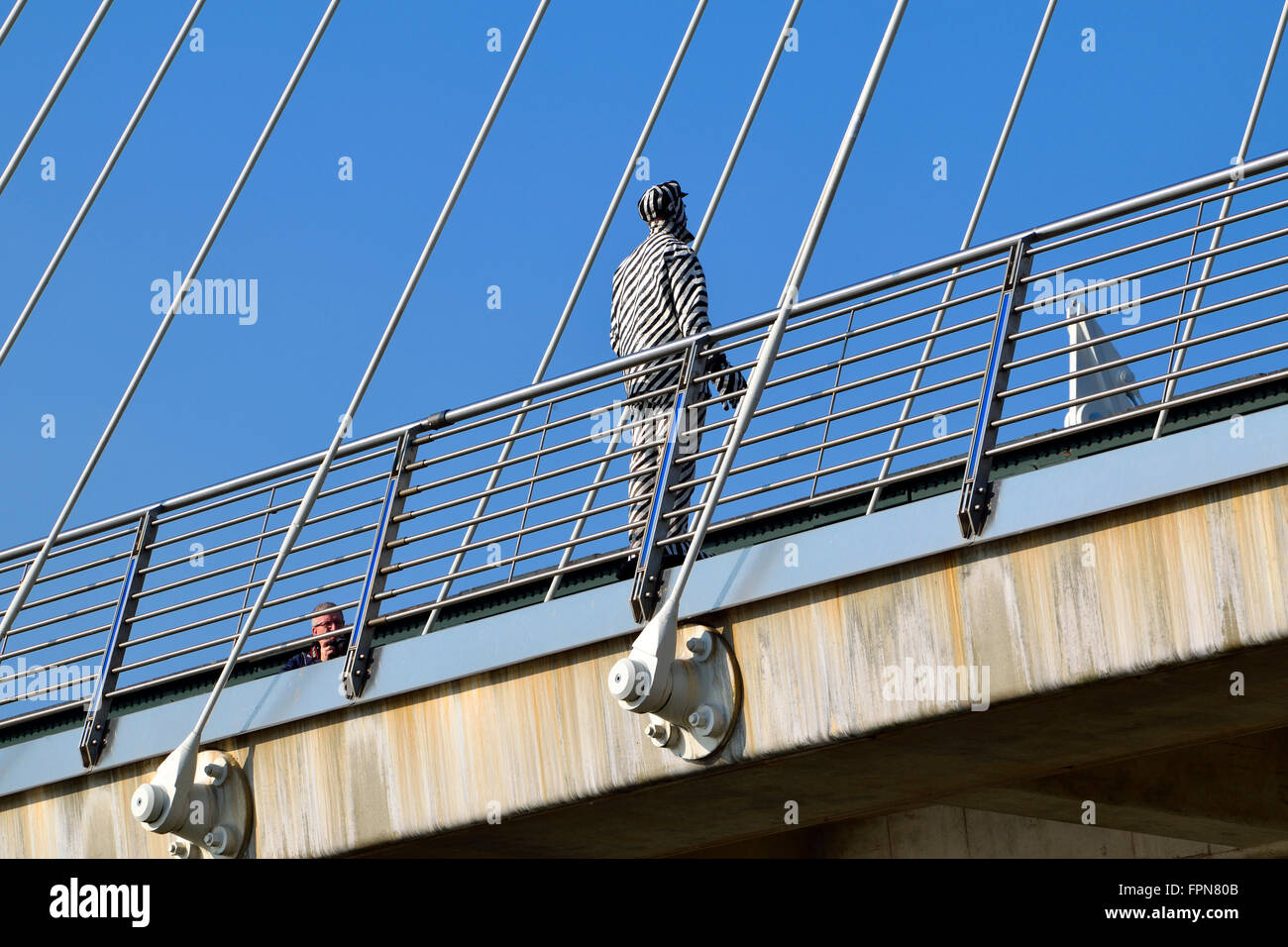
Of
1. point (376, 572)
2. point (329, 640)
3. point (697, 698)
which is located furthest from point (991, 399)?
point (329, 640)

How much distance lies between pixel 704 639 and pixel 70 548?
5.77 m

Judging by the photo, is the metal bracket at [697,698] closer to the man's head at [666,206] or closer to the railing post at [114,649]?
the man's head at [666,206]

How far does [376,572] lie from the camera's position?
1146cm

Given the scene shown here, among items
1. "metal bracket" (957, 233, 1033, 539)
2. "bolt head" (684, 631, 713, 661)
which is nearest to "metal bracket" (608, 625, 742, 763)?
"bolt head" (684, 631, 713, 661)

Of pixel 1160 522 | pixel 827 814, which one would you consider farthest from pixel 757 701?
pixel 1160 522

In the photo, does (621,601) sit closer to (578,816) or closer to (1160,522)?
(578,816)

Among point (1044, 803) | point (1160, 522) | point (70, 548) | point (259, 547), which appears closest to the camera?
point (1160, 522)

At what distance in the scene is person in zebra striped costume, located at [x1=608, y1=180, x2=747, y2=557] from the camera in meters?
10.6

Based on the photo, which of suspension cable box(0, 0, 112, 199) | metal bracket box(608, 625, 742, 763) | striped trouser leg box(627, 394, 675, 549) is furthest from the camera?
suspension cable box(0, 0, 112, 199)

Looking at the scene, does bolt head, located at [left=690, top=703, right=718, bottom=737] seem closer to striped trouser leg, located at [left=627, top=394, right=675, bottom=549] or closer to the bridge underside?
the bridge underside

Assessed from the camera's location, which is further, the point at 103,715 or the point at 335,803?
Answer: the point at 103,715

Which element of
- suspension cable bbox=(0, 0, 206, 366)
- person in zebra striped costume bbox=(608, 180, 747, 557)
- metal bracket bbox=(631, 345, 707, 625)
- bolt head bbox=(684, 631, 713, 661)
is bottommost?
bolt head bbox=(684, 631, 713, 661)

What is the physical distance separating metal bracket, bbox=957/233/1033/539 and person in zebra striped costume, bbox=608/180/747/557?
1.62 m
